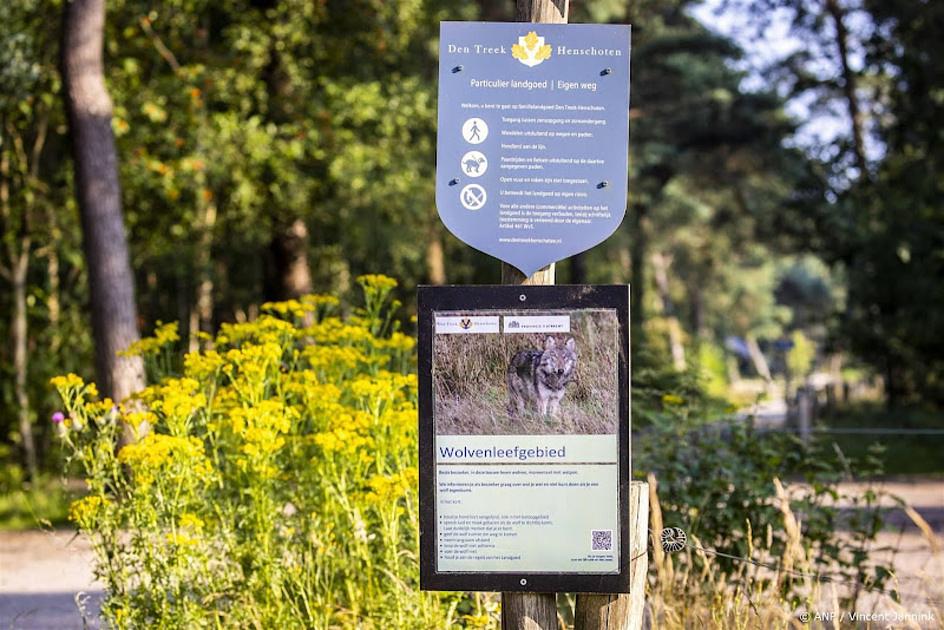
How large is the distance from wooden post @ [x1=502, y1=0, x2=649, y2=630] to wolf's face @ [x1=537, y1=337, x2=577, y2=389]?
0.83ft

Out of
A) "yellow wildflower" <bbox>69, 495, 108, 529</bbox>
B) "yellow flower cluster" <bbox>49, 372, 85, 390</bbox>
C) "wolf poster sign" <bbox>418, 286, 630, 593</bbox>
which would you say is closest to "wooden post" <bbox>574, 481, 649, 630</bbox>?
"wolf poster sign" <bbox>418, 286, 630, 593</bbox>

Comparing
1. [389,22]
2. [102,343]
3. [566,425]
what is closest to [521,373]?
[566,425]

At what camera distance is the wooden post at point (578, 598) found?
366 cm

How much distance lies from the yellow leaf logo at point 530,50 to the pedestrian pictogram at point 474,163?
0.31 m

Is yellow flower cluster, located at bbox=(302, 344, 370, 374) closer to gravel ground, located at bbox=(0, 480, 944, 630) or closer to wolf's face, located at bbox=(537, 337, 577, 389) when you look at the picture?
gravel ground, located at bbox=(0, 480, 944, 630)

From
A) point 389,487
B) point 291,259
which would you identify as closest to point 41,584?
point 389,487

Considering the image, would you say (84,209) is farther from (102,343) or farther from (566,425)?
(566,425)

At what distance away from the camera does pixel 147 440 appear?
14.8ft

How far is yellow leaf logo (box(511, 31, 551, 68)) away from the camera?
3.69m

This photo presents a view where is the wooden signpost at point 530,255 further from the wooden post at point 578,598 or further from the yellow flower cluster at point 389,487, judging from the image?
the yellow flower cluster at point 389,487

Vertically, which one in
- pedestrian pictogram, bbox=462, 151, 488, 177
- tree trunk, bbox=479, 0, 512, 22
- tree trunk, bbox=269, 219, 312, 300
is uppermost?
tree trunk, bbox=479, 0, 512, 22

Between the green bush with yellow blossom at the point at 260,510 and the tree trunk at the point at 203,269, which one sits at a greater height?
the tree trunk at the point at 203,269

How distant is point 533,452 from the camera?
3.57 m

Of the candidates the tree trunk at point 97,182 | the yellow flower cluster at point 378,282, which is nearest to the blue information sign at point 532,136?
the yellow flower cluster at point 378,282
